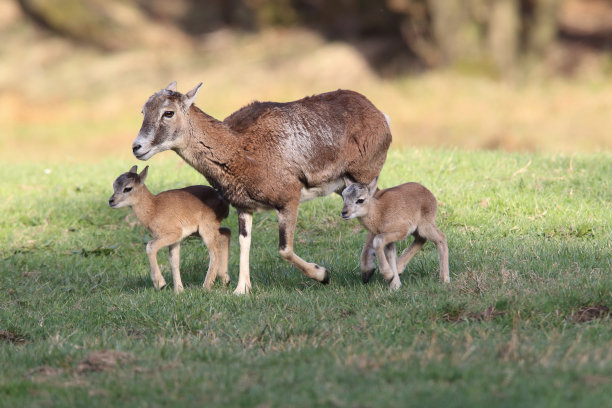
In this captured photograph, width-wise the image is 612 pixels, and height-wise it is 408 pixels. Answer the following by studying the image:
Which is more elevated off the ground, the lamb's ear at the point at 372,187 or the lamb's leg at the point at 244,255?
the lamb's ear at the point at 372,187

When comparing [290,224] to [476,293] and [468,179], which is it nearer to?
[476,293]

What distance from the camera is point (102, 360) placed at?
5.87 m

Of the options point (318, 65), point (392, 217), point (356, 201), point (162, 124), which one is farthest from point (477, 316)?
point (318, 65)

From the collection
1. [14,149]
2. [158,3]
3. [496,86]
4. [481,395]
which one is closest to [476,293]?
[481,395]

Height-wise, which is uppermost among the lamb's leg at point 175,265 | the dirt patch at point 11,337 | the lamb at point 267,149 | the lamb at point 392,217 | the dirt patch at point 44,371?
the lamb at point 267,149

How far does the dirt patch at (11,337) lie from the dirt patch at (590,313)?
14.3 ft

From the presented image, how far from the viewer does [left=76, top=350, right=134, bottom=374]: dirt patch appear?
5812 mm

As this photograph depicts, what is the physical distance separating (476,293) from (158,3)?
29548mm

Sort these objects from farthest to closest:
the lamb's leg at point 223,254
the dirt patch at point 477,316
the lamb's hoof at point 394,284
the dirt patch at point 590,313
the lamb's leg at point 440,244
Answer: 1. the lamb's leg at point 223,254
2. the lamb's leg at point 440,244
3. the lamb's hoof at point 394,284
4. the dirt patch at point 477,316
5. the dirt patch at point 590,313

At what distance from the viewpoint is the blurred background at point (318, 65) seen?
65.8 ft

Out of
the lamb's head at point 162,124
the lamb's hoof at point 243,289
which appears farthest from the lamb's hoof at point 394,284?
the lamb's head at point 162,124

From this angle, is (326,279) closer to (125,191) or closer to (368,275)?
(368,275)

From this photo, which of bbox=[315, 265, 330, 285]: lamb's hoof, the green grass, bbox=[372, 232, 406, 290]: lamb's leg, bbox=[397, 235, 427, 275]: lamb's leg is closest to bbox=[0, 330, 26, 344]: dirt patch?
the green grass

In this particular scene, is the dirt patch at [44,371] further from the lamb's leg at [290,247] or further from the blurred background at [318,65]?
the blurred background at [318,65]
